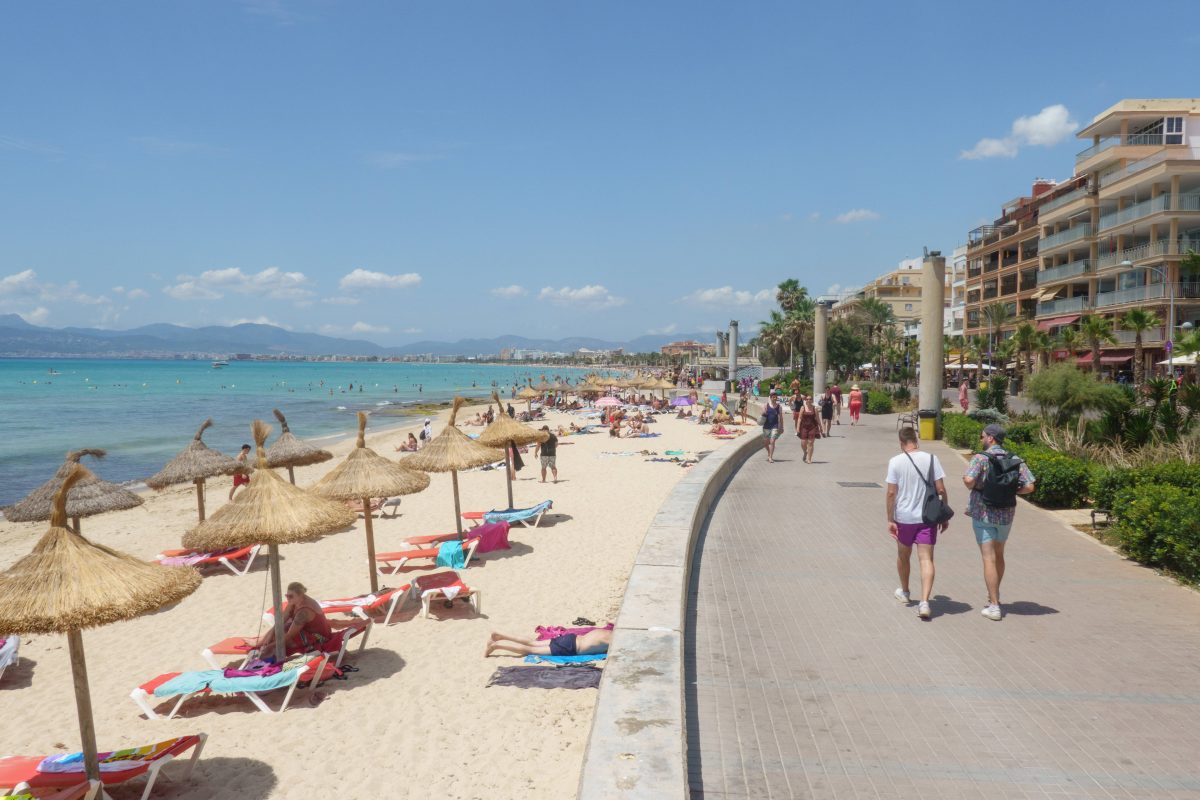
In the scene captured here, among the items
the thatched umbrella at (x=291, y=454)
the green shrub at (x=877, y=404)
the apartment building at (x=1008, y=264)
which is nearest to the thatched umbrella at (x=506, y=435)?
the thatched umbrella at (x=291, y=454)

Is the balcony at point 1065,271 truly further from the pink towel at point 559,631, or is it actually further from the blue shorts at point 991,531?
the pink towel at point 559,631

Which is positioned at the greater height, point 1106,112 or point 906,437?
point 1106,112

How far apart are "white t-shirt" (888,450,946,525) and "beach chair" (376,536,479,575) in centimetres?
622

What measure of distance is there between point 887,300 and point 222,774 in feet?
325

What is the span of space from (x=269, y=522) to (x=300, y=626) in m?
1.06

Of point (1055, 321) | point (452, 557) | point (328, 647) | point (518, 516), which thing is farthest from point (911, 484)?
point (1055, 321)

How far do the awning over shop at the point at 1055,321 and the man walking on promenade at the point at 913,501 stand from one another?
43.5m

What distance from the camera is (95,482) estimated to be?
36.6ft

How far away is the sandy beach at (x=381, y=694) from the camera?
4.92m

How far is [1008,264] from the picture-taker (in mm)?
54469

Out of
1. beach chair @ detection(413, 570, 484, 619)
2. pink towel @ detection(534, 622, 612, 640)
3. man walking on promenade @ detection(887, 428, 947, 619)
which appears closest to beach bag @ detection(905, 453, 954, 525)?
man walking on promenade @ detection(887, 428, 947, 619)

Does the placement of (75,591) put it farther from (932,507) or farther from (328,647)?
(932,507)

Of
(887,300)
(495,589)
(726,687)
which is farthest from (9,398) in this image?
(887,300)

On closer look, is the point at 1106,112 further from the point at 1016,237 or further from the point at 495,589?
the point at 495,589
